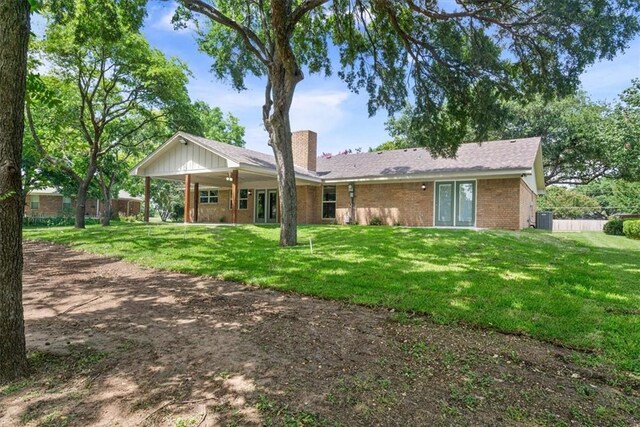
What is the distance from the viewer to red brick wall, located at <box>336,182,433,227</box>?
17.4 meters

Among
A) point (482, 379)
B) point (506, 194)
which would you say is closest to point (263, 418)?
point (482, 379)

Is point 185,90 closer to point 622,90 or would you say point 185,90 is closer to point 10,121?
point 10,121

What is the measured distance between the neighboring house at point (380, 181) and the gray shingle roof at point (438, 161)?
0.14 feet

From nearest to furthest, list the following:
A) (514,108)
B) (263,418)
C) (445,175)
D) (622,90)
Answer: (263,418) → (445,175) → (622,90) → (514,108)

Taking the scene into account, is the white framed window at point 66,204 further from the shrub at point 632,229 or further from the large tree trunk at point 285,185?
the shrub at point 632,229

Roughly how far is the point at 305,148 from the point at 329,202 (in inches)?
139

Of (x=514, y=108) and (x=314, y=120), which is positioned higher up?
(x=514, y=108)

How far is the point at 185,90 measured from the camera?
63.6 ft

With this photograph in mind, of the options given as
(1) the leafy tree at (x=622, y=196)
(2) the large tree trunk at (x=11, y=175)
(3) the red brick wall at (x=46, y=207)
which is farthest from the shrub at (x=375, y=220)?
(3) the red brick wall at (x=46, y=207)

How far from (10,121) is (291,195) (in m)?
7.23

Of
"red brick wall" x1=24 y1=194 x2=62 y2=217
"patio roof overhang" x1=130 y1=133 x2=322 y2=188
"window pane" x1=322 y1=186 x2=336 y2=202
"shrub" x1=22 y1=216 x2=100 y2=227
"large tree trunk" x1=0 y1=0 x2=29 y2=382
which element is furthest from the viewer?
"red brick wall" x1=24 y1=194 x2=62 y2=217

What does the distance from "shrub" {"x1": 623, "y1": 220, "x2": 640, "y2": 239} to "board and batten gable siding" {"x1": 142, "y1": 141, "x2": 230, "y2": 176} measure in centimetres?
1826

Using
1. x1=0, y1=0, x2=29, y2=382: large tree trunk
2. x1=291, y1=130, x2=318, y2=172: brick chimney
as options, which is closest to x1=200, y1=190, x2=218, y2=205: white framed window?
x1=291, y1=130, x2=318, y2=172: brick chimney

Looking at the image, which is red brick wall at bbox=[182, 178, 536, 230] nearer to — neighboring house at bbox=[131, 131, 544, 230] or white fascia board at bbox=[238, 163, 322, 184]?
neighboring house at bbox=[131, 131, 544, 230]
